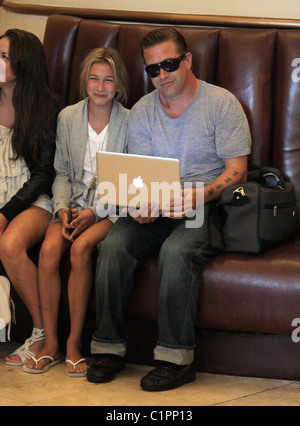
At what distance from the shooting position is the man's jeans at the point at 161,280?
2203 millimetres

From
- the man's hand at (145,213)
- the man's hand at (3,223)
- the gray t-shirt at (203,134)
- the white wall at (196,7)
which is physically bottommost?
the man's hand at (3,223)

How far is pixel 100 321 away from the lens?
7.50 feet

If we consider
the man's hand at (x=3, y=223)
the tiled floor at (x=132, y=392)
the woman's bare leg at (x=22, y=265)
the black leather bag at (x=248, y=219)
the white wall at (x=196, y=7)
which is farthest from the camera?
the white wall at (x=196, y=7)

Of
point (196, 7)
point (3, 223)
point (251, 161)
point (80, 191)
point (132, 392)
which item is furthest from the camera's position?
point (196, 7)

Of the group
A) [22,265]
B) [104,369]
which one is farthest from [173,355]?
[22,265]

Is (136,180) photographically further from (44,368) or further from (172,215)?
(44,368)

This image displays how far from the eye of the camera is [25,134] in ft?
8.64

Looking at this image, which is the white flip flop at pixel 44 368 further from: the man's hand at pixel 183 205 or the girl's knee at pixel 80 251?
the man's hand at pixel 183 205

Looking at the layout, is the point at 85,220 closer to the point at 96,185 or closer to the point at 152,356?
the point at 96,185

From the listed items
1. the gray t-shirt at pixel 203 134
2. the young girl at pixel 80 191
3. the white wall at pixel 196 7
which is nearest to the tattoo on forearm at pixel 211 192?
the gray t-shirt at pixel 203 134

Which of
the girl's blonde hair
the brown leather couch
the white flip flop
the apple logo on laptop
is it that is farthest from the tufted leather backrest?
the white flip flop

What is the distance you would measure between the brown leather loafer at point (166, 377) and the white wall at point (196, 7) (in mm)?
1676

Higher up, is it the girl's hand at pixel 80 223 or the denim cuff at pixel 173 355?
the girl's hand at pixel 80 223

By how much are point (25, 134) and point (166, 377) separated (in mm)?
1034
